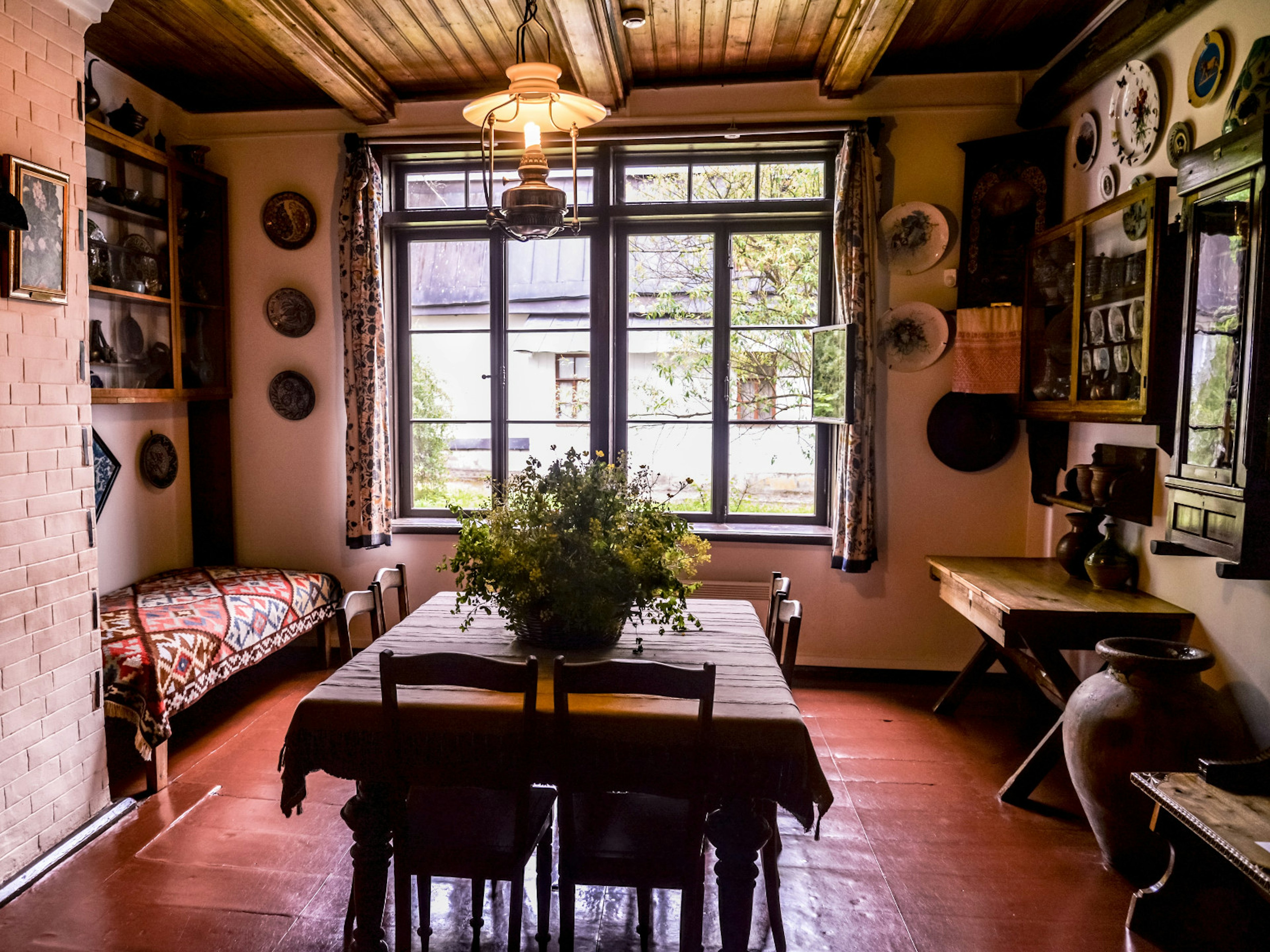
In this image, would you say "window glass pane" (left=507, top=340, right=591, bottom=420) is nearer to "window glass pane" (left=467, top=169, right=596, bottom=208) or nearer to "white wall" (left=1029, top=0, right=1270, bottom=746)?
"window glass pane" (left=467, top=169, right=596, bottom=208)

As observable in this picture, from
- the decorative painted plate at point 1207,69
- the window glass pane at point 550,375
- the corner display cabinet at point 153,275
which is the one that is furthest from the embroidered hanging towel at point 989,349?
the corner display cabinet at point 153,275

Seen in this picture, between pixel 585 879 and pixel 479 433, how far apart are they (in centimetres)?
324

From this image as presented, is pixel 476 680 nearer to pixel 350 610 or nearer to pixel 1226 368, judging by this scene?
pixel 350 610

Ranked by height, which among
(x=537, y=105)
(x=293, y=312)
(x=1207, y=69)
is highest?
(x=1207, y=69)

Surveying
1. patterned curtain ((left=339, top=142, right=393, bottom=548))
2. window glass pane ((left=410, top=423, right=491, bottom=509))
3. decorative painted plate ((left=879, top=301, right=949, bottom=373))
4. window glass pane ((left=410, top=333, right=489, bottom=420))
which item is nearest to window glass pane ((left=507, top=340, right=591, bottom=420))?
window glass pane ((left=410, top=333, right=489, bottom=420))

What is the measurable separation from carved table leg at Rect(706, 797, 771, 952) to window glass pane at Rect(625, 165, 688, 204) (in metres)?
3.51

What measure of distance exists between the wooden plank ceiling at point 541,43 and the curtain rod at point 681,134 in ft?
0.48

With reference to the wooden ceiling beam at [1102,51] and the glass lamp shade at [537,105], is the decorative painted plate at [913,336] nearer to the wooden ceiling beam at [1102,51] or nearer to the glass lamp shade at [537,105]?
the wooden ceiling beam at [1102,51]

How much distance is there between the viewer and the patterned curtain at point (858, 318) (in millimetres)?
4234

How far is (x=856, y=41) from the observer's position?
3645 mm

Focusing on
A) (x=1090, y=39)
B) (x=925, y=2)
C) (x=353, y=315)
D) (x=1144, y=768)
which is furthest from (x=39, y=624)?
(x=1090, y=39)

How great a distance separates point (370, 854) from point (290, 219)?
3.81 m

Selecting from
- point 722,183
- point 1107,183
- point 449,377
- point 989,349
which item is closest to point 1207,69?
point 1107,183

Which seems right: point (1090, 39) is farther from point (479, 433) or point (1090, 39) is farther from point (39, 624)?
point (39, 624)
